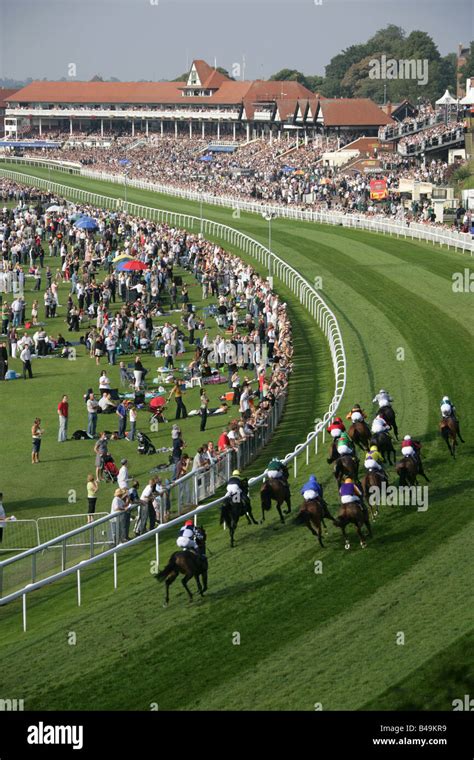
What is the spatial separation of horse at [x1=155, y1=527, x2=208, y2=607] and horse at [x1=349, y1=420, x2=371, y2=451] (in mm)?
6351

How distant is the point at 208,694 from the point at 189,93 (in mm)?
120408

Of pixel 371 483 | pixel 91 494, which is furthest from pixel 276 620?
pixel 91 494

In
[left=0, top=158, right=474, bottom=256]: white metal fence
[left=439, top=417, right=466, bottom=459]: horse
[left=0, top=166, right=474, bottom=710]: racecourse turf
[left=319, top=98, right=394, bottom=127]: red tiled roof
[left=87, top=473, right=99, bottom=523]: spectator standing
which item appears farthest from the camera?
[left=319, top=98, right=394, bottom=127]: red tiled roof

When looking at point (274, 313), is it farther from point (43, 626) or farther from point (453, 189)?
point (453, 189)

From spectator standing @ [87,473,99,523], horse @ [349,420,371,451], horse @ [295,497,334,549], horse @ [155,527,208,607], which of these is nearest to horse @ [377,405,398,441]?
horse @ [349,420,371,451]

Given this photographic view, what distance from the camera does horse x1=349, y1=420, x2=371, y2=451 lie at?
22062 mm

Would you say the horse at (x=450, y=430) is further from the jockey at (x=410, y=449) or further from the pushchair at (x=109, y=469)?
the pushchair at (x=109, y=469)

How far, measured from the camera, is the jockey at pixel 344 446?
20000 mm

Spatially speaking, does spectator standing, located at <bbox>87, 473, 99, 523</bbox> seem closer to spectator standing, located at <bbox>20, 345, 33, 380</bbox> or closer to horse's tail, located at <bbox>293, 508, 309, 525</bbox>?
horse's tail, located at <bbox>293, 508, 309, 525</bbox>

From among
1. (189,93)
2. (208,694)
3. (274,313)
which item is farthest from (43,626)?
(189,93)

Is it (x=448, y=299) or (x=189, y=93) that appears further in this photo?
(x=189, y=93)

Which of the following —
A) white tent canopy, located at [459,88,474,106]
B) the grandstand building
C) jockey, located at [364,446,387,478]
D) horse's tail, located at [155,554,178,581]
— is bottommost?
horse's tail, located at [155,554,178,581]
